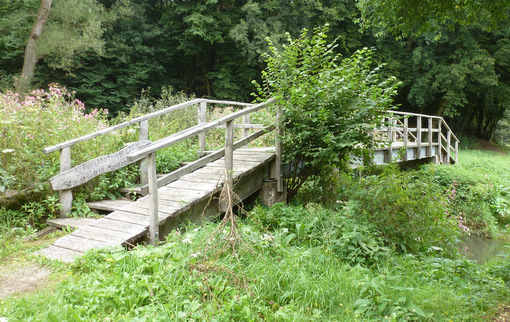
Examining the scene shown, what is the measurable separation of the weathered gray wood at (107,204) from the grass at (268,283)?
1140 millimetres

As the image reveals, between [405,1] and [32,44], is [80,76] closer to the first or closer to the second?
[32,44]

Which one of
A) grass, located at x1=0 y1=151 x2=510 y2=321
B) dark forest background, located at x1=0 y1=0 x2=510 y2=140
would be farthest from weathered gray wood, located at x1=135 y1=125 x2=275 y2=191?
dark forest background, located at x1=0 y1=0 x2=510 y2=140

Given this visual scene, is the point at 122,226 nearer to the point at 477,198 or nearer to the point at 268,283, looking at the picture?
the point at 268,283

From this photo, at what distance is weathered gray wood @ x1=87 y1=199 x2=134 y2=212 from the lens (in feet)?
15.4

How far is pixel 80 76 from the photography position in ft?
65.8

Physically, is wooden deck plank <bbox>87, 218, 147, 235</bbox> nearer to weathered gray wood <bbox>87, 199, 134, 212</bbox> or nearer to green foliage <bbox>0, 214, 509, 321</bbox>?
green foliage <bbox>0, 214, 509, 321</bbox>

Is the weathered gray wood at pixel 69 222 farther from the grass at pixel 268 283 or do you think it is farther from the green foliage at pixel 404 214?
the green foliage at pixel 404 214

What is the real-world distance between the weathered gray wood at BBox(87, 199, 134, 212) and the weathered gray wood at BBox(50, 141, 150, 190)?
349 mm

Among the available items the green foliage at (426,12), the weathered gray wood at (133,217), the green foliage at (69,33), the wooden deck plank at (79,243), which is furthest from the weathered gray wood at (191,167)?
the green foliage at (69,33)

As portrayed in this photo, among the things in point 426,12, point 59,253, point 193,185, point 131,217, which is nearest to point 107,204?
point 131,217

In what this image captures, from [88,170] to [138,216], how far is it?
1.35 metres

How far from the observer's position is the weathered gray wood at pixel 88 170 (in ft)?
14.7

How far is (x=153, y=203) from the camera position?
3.65 meters

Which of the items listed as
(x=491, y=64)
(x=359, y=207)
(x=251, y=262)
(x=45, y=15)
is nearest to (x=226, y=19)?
(x=45, y=15)
